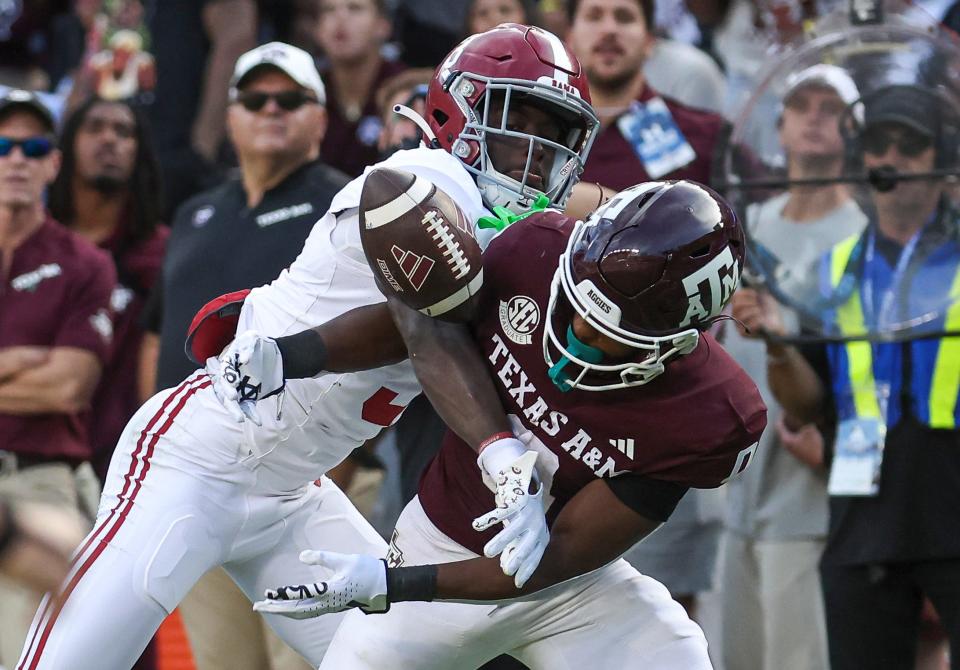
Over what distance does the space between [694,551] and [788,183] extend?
123cm

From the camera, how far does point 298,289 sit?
12.2 feet

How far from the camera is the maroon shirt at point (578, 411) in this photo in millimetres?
3176

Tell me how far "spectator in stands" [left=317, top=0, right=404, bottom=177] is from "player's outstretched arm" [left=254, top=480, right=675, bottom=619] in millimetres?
3822

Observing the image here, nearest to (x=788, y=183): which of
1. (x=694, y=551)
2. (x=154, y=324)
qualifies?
(x=694, y=551)

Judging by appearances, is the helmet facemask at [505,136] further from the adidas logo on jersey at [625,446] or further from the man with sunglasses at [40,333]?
the man with sunglasses at [40,333]

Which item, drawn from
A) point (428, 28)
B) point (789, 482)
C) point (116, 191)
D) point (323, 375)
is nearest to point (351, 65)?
point (428, 28)

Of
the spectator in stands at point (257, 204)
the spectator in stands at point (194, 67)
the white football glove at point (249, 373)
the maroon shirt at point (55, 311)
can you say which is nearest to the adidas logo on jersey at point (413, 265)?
the white football glove at point (249, 373)

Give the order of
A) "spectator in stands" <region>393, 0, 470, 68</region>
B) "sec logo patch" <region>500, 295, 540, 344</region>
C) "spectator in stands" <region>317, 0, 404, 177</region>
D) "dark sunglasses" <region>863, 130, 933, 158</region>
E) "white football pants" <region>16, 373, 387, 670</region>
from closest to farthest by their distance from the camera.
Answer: "sec logo patch" <region>500, 295, 540, 344</region> < "white football pants" <region>16, 373, 387, 670</region> < "dark sunglasses" <region>863, 130, 933, 158</region> < "spectator in stands" <region>317, 0, 404, 177</region> < "spectator in stands" <region>393, 0, 470, 68</region>

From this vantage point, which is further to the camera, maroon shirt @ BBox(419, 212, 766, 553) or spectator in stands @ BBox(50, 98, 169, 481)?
spectator in stands @ BBox(50, 98, 169, 481)

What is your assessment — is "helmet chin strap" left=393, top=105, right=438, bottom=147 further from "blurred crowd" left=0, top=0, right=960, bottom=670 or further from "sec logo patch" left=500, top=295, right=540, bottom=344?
"blurred crowd" left=0, top=0, right=960, bottom=670

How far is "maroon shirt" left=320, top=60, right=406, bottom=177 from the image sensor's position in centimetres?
673

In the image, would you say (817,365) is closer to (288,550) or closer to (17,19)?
(288,550)

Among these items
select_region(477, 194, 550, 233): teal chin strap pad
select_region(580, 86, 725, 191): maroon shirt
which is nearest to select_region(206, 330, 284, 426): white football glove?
select_region(477, 194, 550, 233): teal chin strap pad

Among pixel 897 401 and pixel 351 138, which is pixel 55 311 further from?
pixel 897 401
